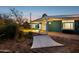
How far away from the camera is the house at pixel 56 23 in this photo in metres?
Answer: 2.29

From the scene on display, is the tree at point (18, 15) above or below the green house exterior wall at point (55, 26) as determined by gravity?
above

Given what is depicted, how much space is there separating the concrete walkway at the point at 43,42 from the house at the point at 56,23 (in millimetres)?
105

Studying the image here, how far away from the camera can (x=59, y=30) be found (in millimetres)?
2309

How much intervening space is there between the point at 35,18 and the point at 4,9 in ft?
1.37

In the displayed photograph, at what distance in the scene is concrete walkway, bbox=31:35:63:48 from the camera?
2.29 meters

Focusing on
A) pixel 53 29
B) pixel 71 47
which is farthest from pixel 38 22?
pixel 71 47

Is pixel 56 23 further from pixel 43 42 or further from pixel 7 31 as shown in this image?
pixel 7 31

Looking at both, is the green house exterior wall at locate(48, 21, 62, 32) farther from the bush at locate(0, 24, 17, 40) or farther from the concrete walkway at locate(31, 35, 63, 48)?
the bush at locate(0, 24, 17, 40)

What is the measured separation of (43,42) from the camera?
2.29 m

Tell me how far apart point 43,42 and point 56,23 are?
0.30m

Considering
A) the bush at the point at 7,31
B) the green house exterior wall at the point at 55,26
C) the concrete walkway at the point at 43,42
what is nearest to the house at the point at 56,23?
the green house exterior wall at the point at 55,26

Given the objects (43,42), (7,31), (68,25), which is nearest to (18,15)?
(7,31)

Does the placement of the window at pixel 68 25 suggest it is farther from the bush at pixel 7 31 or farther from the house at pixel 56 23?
the bush at pixel 7 31
